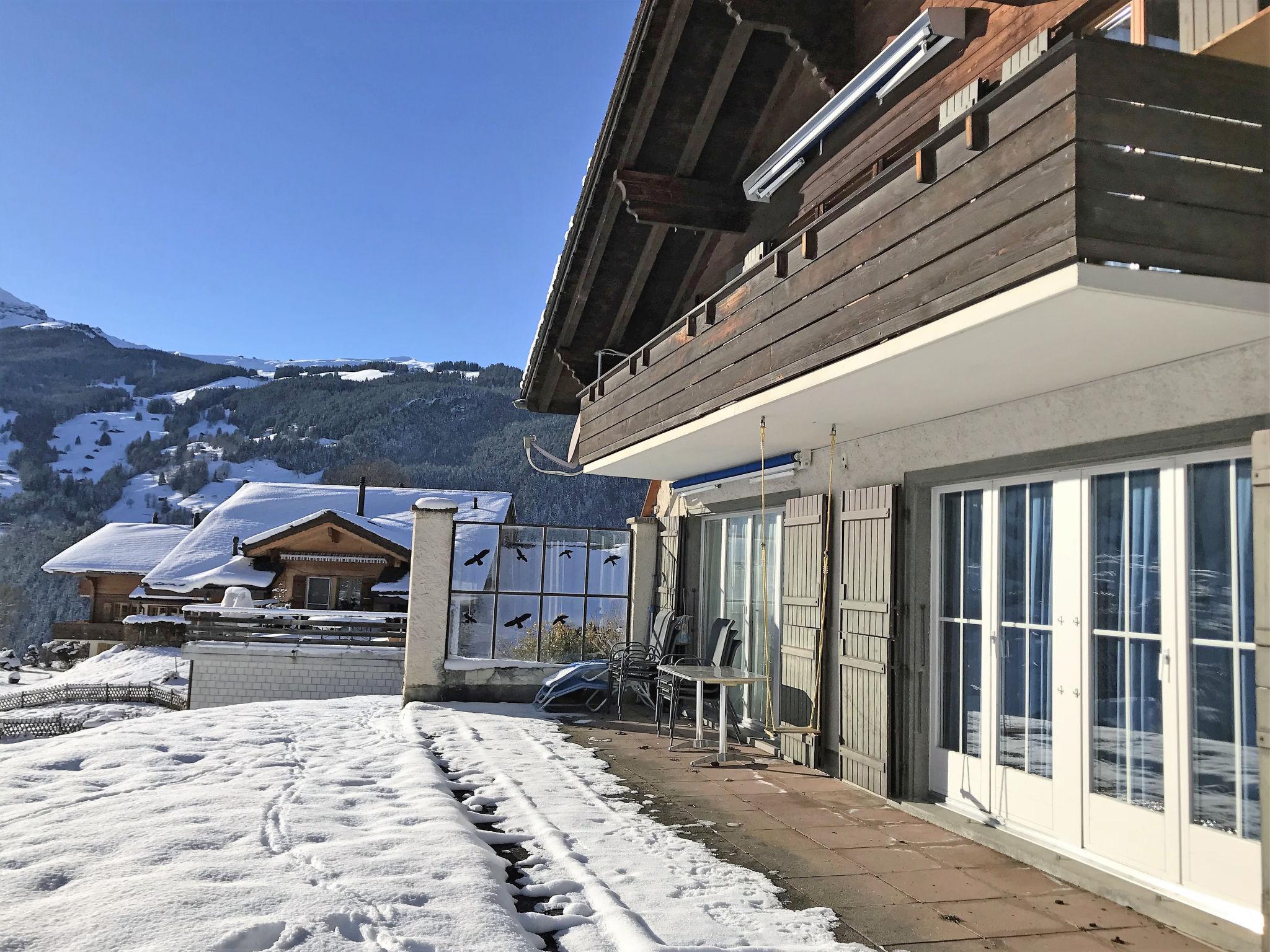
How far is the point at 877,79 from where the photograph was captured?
17.9ft

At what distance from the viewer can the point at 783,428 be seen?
6148 mm

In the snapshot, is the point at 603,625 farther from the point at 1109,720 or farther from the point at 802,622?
the point at 1109,720

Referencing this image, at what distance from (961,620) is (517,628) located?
20.1 feet

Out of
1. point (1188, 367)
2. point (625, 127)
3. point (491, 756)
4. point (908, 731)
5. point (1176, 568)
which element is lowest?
point (491, 756)

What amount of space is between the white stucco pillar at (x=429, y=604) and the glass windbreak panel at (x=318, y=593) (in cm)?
1701

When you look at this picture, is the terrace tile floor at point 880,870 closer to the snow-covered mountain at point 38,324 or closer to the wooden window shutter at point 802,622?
the wooden window shutter at point 802,622

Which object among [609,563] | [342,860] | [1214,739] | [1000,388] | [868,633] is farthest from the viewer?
[609,563]

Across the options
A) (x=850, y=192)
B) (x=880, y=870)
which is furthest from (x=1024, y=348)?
(x=850, y=192)

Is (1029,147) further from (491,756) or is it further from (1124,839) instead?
(491,756)

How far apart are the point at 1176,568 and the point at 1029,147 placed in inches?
75.5

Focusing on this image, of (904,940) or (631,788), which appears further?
(631,788)

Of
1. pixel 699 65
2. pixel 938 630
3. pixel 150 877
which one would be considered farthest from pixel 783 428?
pixel 150 877

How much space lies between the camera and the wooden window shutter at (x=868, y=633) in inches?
221

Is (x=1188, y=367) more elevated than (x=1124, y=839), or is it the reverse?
(x=1188, y=367)
